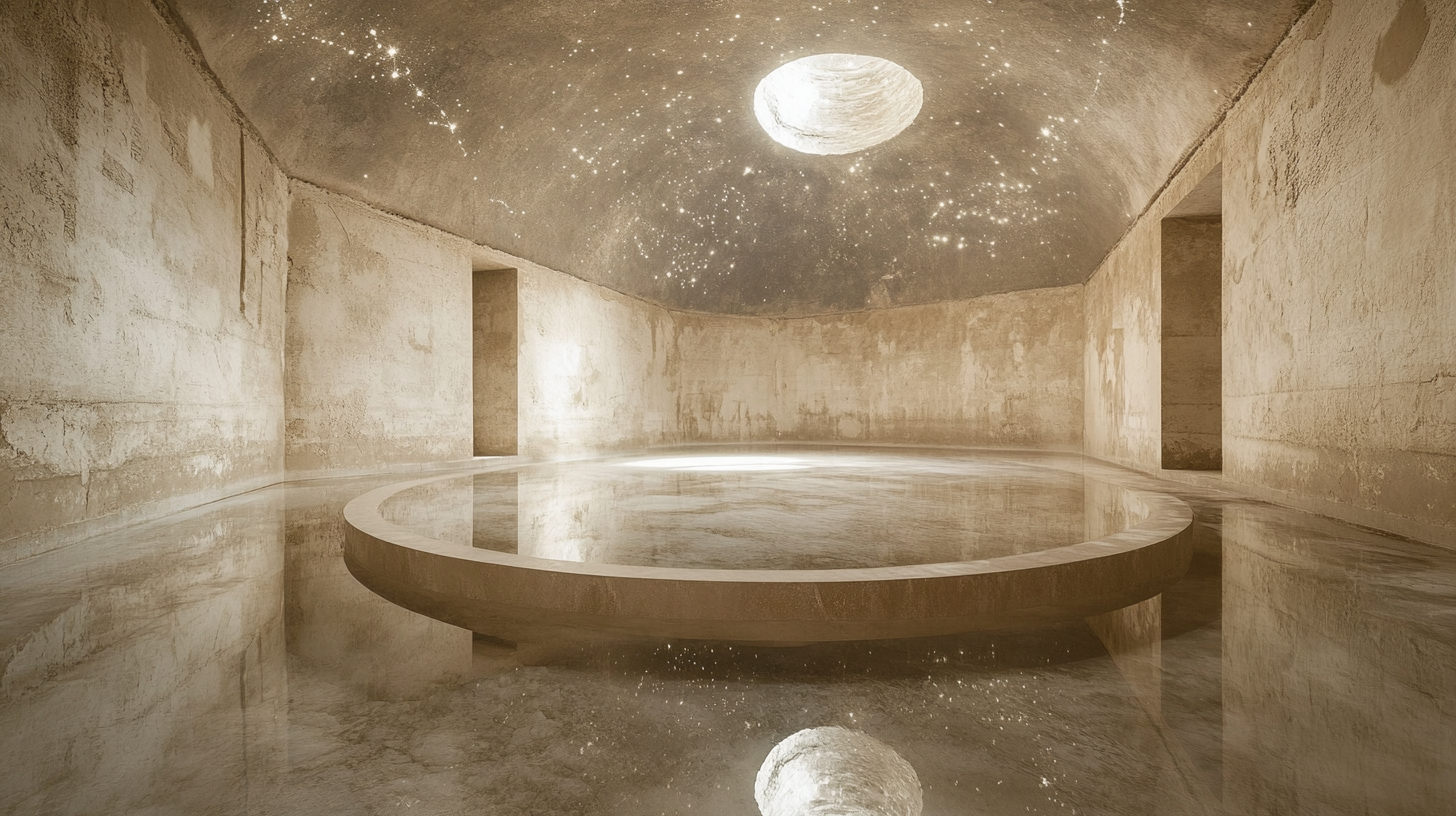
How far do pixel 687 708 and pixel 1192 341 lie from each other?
9.72 m

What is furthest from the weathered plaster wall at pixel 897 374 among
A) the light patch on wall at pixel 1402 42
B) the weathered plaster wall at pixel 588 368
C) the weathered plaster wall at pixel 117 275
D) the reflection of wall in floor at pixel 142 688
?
the reflection of wall in floor at pixel 142 688

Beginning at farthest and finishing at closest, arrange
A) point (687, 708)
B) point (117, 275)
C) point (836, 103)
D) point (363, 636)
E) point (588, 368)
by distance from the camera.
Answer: point (588, 368) < point (836, 103) < point (117, 275) < point (363, 636) < point (687, 708)

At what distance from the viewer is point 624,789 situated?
5.74 feet

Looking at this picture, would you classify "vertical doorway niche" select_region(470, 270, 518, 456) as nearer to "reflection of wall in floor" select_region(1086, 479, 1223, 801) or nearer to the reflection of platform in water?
the reflection of platform in water

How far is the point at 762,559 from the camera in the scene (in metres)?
3.76

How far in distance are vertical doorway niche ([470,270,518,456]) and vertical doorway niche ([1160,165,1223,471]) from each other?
34.0 feet

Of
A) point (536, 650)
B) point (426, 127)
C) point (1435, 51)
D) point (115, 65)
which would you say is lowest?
point (536, 650)

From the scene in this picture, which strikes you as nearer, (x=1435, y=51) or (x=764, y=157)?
(x=1435, y=51)

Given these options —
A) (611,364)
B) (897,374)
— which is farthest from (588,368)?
(897,374)

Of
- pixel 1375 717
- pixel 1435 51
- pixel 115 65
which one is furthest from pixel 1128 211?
pixel 115 65

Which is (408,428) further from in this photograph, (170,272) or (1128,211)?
(1128,211)

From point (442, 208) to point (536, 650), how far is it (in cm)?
968

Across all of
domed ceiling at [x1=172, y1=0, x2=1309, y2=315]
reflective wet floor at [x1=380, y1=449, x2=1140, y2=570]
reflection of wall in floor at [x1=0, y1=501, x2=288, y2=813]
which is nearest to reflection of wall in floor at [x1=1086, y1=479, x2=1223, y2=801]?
reflective wet floor at [x1=380, y1=449, x2=1140, y2=570]

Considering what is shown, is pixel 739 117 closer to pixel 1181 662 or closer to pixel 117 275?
pixel 117 275
